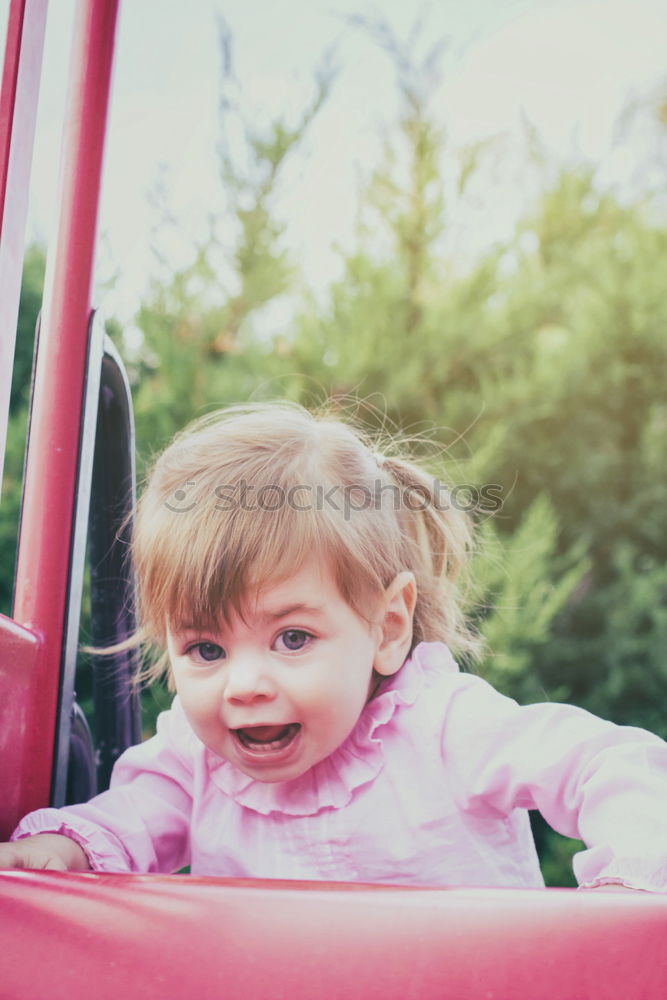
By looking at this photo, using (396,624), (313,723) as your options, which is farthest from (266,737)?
(396,624)

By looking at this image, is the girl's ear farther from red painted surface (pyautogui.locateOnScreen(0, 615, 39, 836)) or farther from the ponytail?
red painted surface (pyautogui.locateOnScreen(0, 615, 39, 836))

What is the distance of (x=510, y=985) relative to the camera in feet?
1.53

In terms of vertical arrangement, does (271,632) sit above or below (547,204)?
below

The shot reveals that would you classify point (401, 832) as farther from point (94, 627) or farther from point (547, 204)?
point (547, 204)

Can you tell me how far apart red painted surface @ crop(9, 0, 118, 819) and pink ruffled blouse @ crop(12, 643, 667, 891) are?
87mm

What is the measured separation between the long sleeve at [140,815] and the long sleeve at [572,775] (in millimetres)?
237

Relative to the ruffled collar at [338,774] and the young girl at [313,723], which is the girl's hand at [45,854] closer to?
the young girl at [313,723]

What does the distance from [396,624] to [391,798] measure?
135 millimetres

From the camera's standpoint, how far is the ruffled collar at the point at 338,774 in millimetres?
798

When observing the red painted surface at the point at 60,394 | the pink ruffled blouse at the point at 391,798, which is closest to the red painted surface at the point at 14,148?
the red painted surface at the point at 60,394

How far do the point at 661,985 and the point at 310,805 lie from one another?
1.24ft

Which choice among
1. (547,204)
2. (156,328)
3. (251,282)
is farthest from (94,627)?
(547,204)

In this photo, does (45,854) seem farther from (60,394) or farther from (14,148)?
(14,148)

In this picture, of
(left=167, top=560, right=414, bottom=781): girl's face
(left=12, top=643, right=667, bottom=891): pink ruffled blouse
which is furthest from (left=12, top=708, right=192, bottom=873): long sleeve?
(left=167, top=560, right=414, bottom=781): girl's face
